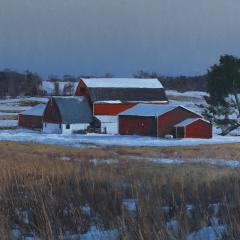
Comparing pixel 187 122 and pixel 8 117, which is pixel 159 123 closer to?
pixel 187 122

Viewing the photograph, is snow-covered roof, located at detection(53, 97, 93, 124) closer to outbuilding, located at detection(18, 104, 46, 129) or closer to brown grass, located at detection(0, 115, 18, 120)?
outbuilding, located at detection(18, 104, 46, 129)

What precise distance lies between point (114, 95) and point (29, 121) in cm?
1297

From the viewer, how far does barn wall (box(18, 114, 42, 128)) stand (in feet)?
242

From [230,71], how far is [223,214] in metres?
45.4

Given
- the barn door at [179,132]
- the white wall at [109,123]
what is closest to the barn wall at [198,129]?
the barn door at [179,132]

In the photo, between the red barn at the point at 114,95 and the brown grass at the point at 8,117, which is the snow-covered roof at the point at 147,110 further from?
the brown grass at the point at 8,117

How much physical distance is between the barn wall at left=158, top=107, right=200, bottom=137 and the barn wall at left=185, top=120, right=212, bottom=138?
1.87 m

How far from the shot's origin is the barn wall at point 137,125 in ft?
195

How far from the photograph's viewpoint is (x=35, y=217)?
695 cm

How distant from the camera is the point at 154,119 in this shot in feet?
193

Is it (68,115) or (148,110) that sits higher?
(148,110)

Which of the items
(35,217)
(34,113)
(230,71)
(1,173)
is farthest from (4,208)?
(34,113)

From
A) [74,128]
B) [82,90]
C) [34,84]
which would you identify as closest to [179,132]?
[74,128]

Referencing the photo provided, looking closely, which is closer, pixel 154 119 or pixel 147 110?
pixel 154 119
